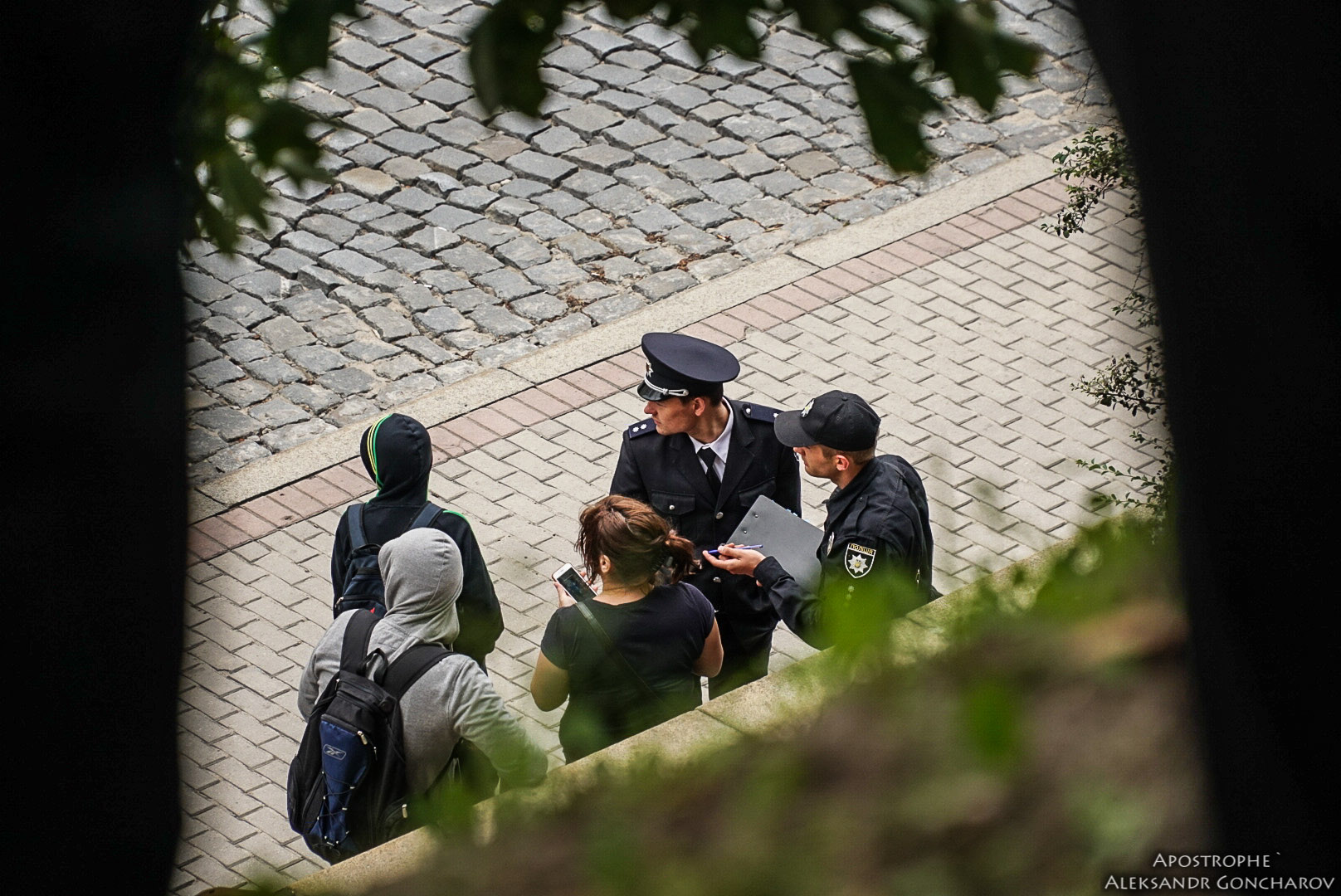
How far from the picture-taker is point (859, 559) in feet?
16.8

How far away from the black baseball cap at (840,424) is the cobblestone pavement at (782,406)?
31.1 inches

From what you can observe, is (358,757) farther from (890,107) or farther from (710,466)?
(890,107)

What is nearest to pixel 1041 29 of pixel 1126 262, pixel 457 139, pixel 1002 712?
pixel 1126 262

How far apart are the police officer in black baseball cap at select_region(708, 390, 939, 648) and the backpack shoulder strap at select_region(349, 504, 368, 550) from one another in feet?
4.22

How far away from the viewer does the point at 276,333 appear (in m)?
8.94

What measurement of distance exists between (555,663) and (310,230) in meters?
5.76

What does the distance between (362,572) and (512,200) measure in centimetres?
505

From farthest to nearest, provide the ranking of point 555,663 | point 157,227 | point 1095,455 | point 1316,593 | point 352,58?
1. point 352,58
2. point 1095,455
3. point 555,663
4. point 157,227
5. point 1316,593

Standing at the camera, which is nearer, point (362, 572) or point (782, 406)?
point (362, 572)

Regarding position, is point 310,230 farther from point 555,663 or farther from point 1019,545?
point 555,663

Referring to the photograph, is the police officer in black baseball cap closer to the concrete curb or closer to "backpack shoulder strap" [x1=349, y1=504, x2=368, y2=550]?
"backpack shoulder strap" [x1=349, y1=504, x2=368, y2=550]

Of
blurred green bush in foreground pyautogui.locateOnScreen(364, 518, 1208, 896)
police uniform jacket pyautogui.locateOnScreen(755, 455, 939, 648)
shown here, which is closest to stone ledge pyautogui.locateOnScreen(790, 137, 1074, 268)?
police uniform jacket pyautogui.locateOnScreen(755, 455, 939, 648)

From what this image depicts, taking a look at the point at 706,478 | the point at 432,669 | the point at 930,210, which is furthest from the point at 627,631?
the point at 930,210

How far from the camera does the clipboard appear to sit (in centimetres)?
557
